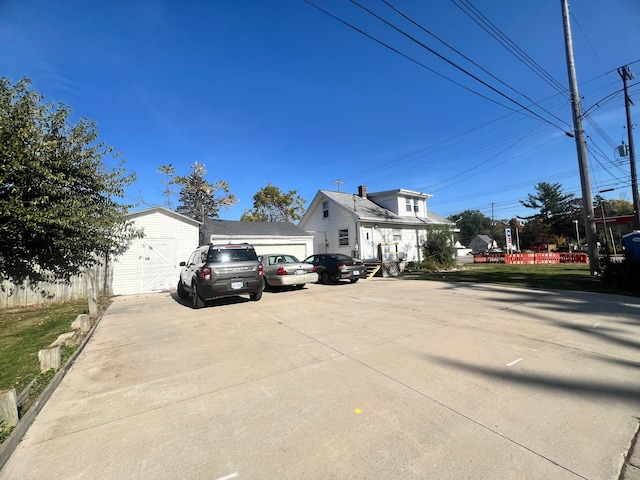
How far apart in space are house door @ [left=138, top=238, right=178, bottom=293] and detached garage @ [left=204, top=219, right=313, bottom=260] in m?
3.43

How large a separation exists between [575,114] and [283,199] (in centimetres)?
3156

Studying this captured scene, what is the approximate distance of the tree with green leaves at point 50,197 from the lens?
339 inches

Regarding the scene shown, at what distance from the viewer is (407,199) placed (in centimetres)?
2452

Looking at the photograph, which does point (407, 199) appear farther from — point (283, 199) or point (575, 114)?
point (283, 199)

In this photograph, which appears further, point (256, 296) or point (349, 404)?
point (256, 296)

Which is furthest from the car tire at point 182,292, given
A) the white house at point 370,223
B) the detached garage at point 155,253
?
the white house at point 370,223

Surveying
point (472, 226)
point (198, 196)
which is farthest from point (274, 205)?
point (472, 226)

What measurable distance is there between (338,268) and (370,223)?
8.08 meters

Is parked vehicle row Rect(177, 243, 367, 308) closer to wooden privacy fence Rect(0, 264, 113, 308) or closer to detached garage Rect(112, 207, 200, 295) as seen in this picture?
detached garage Rect(112, 207, 200, 295)

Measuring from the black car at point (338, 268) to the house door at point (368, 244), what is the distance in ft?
19.5

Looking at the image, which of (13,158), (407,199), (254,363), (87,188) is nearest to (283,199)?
(407,199)

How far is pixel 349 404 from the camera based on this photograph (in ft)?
9.76

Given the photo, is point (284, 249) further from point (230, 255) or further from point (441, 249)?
point (230, 255)

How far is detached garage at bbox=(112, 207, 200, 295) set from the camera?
13070 mm
